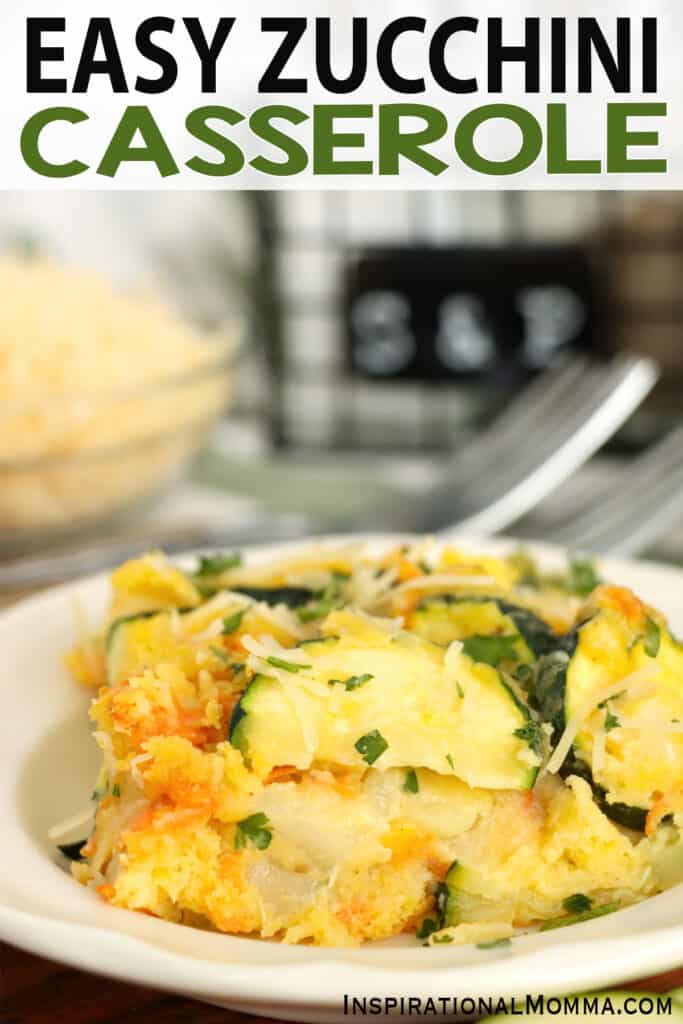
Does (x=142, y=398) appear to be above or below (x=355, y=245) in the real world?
below

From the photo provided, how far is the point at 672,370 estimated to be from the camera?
328 cm

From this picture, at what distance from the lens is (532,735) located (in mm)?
1126

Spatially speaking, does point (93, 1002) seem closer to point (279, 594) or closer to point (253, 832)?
point (253, 832)

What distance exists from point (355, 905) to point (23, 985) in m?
0.31

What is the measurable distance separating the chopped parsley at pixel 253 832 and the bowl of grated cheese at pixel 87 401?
137cm

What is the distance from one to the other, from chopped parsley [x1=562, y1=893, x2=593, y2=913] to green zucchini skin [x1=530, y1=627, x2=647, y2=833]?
7cm

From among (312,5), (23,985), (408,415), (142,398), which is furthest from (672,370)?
(23,985)

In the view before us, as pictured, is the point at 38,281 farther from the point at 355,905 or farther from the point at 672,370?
the point at 355,905

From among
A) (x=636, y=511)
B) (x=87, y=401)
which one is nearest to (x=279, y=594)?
(x=636, y=511)

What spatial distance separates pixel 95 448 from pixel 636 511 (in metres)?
0.93

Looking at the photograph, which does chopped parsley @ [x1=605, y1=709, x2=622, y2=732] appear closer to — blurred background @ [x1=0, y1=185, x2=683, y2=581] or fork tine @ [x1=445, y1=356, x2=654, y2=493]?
blurred background @ [x1=0, y1=185, x2=683, y2=581]

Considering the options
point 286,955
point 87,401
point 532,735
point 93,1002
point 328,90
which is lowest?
point 93,1002

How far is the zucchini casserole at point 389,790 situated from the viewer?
1.10 m

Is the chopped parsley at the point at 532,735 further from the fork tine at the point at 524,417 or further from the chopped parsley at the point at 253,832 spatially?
the fork tine at the point at 524,417
